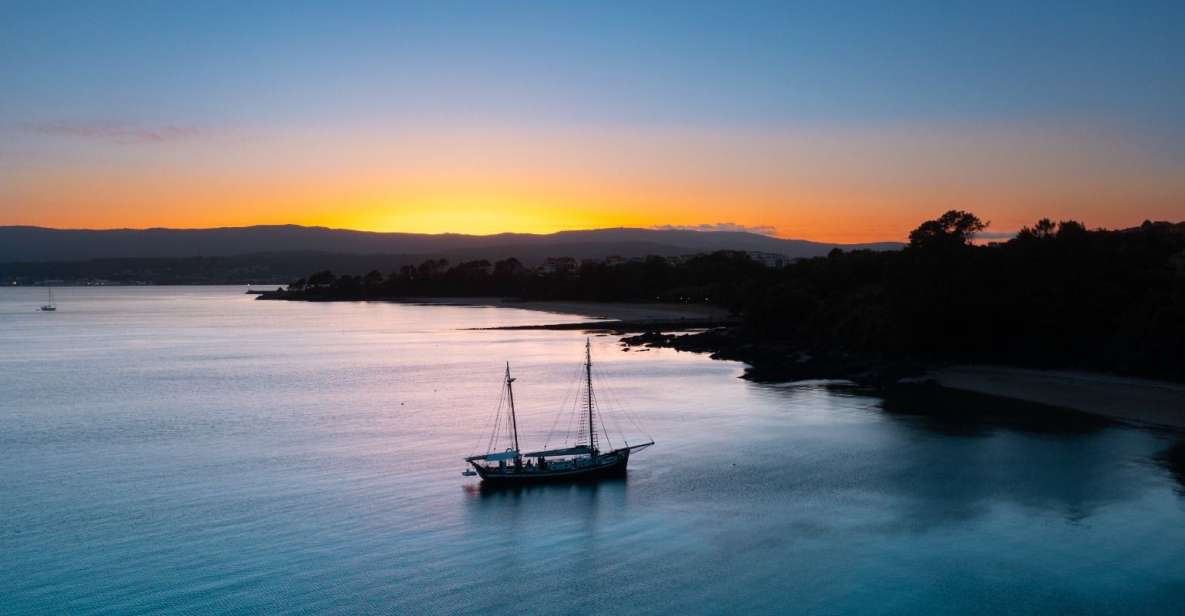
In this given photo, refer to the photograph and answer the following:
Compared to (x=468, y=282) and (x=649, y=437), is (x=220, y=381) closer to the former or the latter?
(x=649, y=437)

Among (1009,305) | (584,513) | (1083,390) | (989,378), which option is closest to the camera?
(584,513)

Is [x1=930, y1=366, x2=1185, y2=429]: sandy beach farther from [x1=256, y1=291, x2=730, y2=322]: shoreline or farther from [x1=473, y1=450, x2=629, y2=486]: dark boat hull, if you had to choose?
[x1=256, y1=291, x2=730, y2=322]: shoreline

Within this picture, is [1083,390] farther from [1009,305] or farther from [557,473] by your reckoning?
[557,473]

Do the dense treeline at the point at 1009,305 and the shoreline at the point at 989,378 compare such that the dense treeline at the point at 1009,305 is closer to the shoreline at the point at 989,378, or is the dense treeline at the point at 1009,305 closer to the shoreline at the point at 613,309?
the shoreline at the point at 989,378

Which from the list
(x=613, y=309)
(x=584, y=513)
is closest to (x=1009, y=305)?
(x=584, y=513)

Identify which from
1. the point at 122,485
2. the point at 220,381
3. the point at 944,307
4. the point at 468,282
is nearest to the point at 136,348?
the point at 220,381

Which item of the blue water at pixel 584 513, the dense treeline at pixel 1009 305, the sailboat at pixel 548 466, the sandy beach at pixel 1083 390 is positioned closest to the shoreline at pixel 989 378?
the sandy beach at pixel 1083 390
